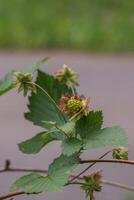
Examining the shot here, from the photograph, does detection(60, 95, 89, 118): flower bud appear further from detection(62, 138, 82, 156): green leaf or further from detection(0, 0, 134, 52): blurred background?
detection(0, 0, 134, 52): blurred background

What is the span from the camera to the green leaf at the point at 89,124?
2.35ft

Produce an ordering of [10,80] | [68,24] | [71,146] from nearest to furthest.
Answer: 1. [71,146]
2. [10,80]
3. [68,24]

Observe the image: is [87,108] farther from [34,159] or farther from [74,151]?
[34,159]

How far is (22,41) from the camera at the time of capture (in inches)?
228

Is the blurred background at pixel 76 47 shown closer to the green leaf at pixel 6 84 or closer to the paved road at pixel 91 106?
the paved road at pixel 91 106

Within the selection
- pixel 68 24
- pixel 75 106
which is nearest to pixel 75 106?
pixel 75 106

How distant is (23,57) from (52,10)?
3.05 feet

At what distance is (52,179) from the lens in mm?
713

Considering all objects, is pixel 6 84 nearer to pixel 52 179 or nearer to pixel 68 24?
pixel 52 179

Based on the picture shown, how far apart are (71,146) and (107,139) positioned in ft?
0.14

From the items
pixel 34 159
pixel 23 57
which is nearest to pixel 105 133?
pixel 34 159

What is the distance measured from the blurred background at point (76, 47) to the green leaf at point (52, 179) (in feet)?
10.1

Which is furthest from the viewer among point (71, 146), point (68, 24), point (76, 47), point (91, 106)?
point (68, 24)

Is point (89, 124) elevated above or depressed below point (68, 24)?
below
